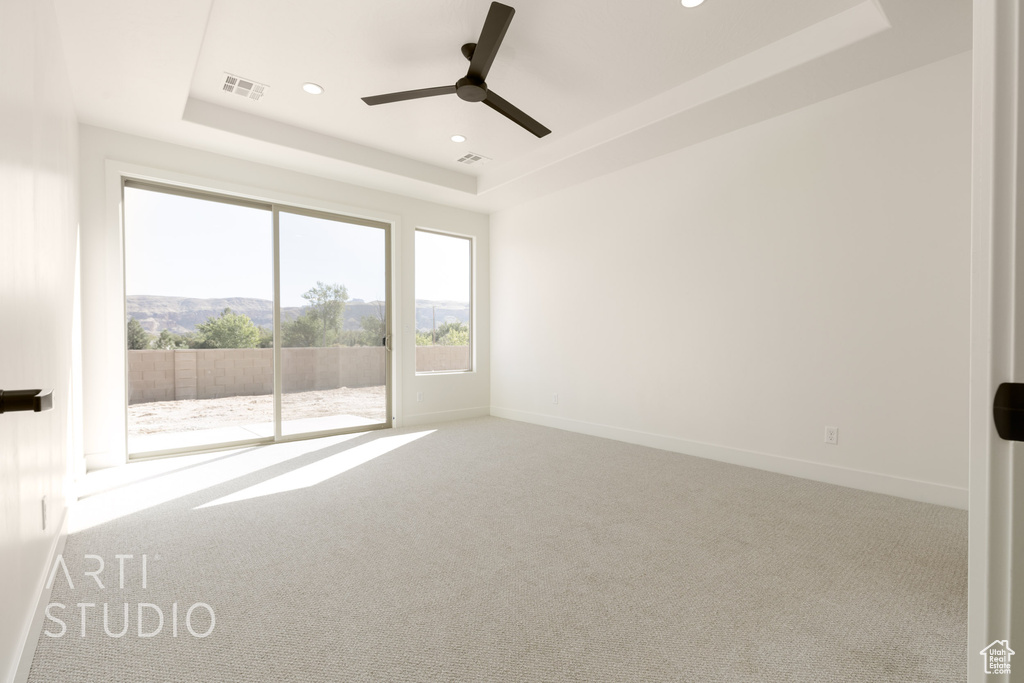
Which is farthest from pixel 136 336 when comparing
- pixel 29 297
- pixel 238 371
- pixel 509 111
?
pixel 509 111

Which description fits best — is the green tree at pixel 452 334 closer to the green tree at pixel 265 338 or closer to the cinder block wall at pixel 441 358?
Result: the cinder block wall at pixel 441 358

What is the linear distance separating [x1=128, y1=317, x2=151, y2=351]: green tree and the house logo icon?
197 inches

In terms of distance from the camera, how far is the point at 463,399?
6066 millimetres

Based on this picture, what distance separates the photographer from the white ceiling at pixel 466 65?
2.68 m

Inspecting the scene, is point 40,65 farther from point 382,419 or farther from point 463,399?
point 463,399

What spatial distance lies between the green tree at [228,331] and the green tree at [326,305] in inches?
23.5

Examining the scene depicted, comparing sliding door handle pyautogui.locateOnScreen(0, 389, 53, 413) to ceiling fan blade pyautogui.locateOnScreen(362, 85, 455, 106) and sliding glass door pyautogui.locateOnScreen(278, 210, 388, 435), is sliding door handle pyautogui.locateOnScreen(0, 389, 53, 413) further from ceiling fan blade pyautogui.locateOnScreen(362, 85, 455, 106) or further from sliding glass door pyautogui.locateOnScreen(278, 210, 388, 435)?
sliding glass door pyautogui.locateOnScreen(278, 210, 388, 435)

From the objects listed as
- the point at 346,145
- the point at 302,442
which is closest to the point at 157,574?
the point at 302,442

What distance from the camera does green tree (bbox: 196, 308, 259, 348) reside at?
4199 mm

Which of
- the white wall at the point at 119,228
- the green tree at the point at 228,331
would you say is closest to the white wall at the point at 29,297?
the white wall at the point at 119,228

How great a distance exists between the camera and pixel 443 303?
5.99 meters

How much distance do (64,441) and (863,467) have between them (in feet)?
16.0

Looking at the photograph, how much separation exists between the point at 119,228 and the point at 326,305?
5.78ft

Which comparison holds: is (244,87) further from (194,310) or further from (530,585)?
(530,585)
